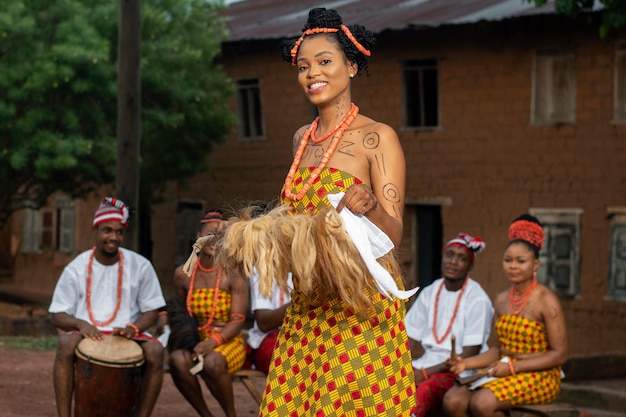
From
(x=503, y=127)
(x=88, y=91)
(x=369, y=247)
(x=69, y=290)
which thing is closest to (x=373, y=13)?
(x=503, y=127)

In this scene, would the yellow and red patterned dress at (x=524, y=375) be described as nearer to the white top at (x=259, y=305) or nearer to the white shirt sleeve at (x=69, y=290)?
the white top at (x=259, y=305)

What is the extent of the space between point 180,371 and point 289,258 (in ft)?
13.6

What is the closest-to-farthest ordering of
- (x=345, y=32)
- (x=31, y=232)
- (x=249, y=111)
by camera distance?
1. (x=345, y=32)
2. (x=249, y=111)
3. (x=31, y=232)

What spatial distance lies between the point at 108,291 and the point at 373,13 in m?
12.9

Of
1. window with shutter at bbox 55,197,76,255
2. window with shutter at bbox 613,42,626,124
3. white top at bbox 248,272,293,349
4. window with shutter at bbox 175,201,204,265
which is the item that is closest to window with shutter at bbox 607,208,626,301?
window with shutter at bbox 613,42,626,124

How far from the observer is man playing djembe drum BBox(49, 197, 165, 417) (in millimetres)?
7945

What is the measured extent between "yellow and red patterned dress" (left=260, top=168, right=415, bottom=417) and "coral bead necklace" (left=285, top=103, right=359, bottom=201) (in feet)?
0.07

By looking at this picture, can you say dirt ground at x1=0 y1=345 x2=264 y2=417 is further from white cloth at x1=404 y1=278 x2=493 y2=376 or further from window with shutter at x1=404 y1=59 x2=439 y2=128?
window with shutter at x1=404 y1=59 x2=439 y2=128

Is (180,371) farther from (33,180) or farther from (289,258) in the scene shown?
(33,180)

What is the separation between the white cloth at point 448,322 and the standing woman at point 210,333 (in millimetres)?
1163

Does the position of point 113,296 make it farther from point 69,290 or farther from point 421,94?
point 421,94

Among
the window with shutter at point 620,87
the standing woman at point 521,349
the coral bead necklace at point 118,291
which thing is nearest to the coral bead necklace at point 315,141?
the standing woman at point 521,349

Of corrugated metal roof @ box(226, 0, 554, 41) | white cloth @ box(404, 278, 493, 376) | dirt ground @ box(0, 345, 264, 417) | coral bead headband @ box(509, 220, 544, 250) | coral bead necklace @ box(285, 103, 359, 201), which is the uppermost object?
corrugated metal roof @ box(226, 0, 554, 41)

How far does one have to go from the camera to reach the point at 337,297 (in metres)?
4.42
